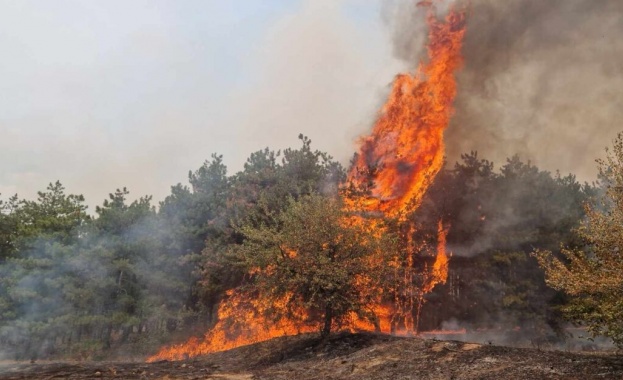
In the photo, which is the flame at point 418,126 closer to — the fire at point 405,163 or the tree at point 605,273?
the fire at point 405,163

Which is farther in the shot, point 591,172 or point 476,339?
point 591,172

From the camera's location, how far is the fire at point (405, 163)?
31188 mm

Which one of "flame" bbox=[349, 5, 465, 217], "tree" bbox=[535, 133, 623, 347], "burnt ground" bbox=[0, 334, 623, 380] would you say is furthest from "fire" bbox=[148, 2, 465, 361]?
"tree" bbox=[535, 133, 623, 347]

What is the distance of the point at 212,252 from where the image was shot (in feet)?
117

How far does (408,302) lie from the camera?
33531 millimetres

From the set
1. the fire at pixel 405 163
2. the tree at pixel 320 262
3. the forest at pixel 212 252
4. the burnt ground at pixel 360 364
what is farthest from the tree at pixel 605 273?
the forest at pixel 212 252

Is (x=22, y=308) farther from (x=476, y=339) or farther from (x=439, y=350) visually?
(x=476, y=339)

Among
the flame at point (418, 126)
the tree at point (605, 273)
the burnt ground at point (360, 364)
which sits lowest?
the burnt ground at point (360, 364)

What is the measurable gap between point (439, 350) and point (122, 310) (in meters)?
29.4

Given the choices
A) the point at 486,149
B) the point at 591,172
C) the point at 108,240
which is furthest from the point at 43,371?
the point at 591,172

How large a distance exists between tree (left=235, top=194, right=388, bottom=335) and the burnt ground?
7.30 ft

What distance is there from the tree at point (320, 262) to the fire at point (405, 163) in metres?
7.90

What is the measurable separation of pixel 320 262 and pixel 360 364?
542 cm

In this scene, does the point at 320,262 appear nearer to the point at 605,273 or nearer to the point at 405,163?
the point at 605,273
